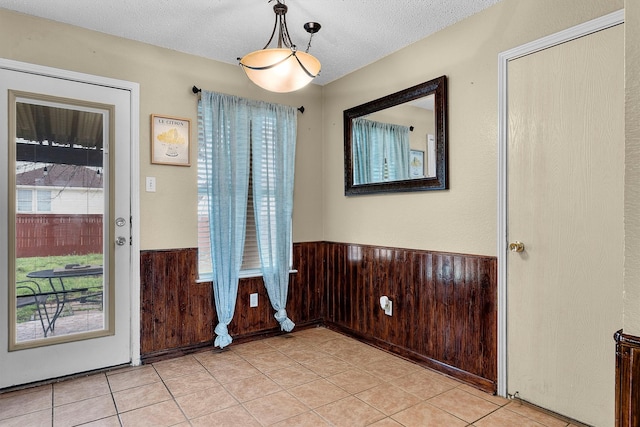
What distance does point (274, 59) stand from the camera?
2.08 m

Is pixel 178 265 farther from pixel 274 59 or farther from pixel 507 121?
pixel 507 121

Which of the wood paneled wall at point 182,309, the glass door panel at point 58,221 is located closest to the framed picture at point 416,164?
the wood paneled wall at point 182,309

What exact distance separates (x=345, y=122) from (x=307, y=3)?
1320 mm

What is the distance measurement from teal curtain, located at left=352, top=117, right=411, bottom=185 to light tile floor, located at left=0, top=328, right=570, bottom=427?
1457 mm

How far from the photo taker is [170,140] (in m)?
2.98

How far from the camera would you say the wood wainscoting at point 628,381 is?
106 centimetres

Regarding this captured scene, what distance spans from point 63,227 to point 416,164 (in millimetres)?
2510

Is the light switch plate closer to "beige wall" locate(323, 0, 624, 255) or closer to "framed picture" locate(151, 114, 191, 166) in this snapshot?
"framed picture" locate(151, 114, 191, 166)

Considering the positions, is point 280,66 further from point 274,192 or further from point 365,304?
point 365,304

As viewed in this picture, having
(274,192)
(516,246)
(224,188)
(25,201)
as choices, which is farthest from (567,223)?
(25,201)

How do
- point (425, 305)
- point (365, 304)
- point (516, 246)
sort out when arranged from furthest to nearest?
point (365, 304) → point (425, 305) → point (516, 246)

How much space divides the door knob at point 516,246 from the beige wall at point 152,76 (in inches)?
90.4

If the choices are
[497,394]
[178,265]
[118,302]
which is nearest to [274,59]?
[178,265]

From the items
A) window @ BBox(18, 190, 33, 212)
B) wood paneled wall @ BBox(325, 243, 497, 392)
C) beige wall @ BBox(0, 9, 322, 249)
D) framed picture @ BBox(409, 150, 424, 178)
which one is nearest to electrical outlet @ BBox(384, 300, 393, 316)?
wood paneled wall @ BBox(325, 243, 497, 392)
